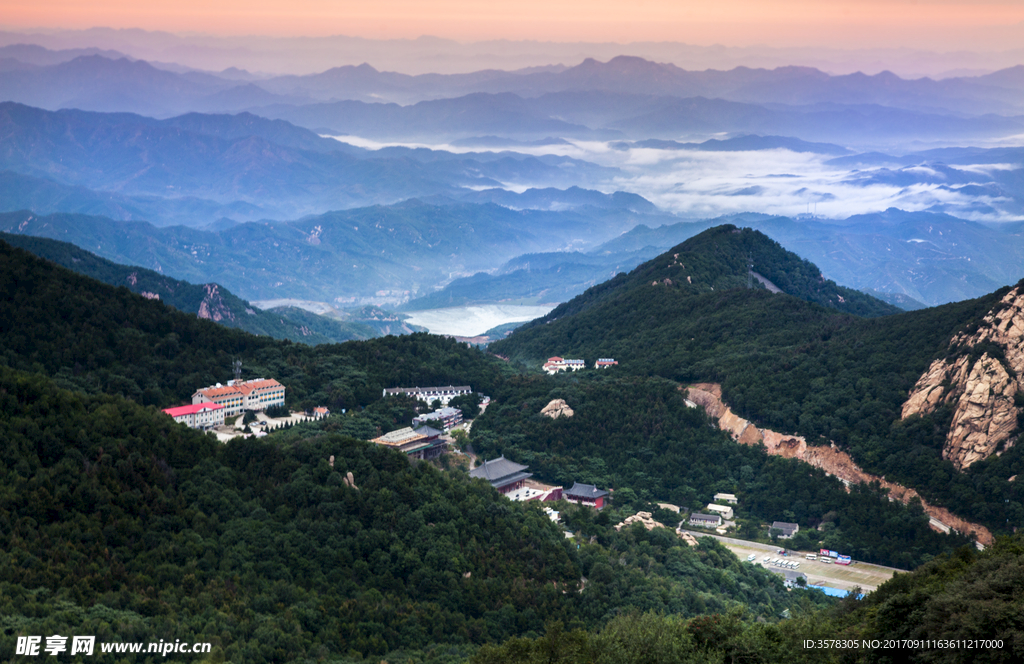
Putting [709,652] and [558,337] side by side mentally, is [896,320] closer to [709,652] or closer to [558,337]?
[558,337]

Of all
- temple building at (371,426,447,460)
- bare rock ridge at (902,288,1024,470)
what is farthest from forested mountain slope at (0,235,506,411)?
bare rock ridge at (902,288,1024,470)

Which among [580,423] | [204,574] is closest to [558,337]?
[580,423]

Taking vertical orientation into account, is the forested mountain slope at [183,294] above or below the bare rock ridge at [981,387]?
above

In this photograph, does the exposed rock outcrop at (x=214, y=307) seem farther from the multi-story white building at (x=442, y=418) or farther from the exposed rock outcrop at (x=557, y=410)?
the exposed rock outcrop at (x=557, y=410)

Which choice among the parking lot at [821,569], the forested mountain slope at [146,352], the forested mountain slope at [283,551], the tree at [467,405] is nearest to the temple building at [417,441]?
the forested mountain slope at [146,352]

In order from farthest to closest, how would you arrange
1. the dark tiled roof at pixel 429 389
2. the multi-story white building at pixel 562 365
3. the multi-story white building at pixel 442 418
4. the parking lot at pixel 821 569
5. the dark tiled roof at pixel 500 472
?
the multi-story white building at pixel 562 365, the dark tiled roof at pixel 429 389, the multi-story white building at pixel 442 418, the dark tiled roof at pixel 500 472, the parking lot at pixel 821 569

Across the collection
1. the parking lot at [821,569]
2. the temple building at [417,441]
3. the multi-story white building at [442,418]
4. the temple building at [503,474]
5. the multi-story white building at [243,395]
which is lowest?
the parking lot at [821,569]

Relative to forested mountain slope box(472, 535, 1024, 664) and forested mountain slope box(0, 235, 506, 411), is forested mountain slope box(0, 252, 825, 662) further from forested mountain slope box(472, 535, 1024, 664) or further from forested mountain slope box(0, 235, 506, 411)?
forested mountain slope box(472, 535, 1024, 664)
